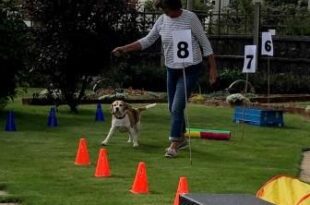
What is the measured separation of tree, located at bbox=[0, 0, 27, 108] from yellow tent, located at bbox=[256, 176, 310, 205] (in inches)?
440

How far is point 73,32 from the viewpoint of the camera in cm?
1734

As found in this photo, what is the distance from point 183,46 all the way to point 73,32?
7.63 meters

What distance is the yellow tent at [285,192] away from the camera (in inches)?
205

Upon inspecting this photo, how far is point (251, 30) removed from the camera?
31.5 meters

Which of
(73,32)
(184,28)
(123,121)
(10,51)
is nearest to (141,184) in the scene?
(184,28)

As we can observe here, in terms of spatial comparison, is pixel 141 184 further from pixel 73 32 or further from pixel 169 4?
pixel 73 32

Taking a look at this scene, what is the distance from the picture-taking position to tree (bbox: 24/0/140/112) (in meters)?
17.3

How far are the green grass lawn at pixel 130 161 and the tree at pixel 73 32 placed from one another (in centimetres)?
167

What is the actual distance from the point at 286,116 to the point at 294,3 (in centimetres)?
4931

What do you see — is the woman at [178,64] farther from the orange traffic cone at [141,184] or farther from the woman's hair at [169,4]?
the orange traffic cone at [141,184]

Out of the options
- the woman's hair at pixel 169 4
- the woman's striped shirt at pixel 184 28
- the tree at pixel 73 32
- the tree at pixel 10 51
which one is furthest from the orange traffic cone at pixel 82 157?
the tree at pixel 73 32

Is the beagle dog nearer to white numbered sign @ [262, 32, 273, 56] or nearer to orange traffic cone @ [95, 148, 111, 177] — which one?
orange traffic cone @ [95, 148, 111, 177]

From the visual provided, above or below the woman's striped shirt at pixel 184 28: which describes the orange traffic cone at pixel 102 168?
below

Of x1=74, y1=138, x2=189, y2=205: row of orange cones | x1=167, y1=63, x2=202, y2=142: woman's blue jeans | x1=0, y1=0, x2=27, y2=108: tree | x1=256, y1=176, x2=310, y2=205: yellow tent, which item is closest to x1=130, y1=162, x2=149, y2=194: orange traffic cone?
x1=74, y1=138, x2=189, y2=205: row of orange cones
